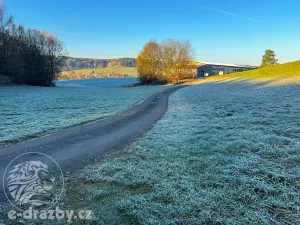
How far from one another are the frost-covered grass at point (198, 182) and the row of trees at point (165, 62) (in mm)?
60458

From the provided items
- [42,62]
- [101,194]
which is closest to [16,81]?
[42,62]

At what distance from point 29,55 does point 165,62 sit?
38219 mm

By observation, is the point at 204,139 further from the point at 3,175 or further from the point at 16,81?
the point at 16,81

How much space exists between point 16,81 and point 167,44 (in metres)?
43.2

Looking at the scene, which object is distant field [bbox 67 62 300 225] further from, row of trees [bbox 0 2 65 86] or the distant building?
the distant building

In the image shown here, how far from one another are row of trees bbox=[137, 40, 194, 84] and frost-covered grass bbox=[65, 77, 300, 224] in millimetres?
60458

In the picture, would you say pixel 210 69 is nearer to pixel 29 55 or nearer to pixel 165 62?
pixel 165 62

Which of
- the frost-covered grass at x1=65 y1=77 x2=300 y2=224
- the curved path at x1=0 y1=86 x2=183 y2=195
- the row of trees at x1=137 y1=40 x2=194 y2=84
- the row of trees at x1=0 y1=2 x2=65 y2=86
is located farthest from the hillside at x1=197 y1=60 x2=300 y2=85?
the row of trees at x1=0 y1=2 x2=65 y2=86

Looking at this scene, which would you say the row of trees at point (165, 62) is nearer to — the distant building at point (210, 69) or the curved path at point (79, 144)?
the distant building at point (210, 69)

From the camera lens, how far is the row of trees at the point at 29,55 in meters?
44.7

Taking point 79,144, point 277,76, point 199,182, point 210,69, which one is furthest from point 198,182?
point 210,69

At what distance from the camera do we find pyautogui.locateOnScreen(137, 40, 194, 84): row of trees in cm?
6581

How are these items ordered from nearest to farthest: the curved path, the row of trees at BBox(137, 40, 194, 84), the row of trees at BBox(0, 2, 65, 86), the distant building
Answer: the curved path, the row of trees at BBox(0, 2, 65, 86), the row of trees at BBox(137, 40, 194, 84), the distant building

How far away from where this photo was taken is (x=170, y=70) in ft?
218
